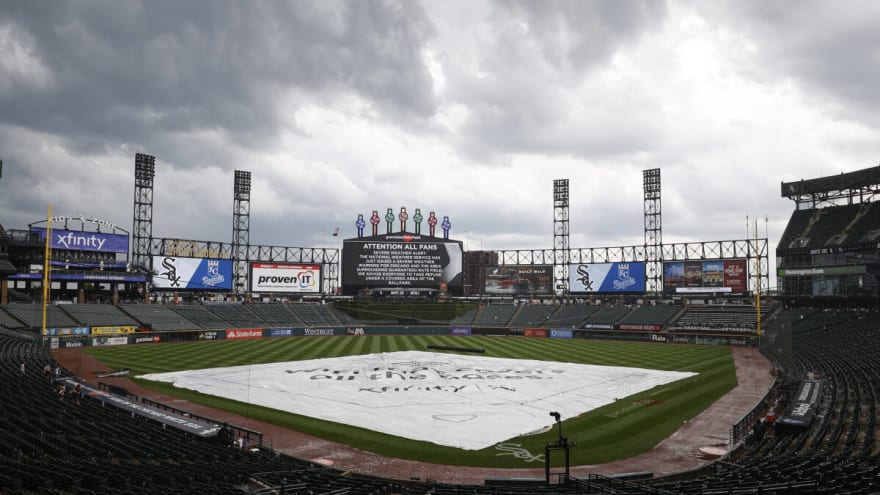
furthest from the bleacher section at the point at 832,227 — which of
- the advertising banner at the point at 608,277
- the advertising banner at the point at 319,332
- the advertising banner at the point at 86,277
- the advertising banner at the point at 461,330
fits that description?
the advertising banner at the point at 86,277

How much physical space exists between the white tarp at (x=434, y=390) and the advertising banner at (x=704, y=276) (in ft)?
142

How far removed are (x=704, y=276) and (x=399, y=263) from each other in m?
48.2

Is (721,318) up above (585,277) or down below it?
below

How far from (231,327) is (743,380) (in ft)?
212

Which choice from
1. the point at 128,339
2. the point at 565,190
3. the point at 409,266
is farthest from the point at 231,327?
the point at 565,190

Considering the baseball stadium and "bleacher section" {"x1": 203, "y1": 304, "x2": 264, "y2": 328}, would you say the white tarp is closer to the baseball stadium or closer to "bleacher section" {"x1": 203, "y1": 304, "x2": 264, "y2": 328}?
the baseball stadium

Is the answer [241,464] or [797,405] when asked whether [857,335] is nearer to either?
[797,405]

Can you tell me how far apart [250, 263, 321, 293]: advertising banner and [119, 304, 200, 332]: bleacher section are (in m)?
17.4

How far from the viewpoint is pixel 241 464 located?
18594mm

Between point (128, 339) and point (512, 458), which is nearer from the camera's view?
point (512, 458)

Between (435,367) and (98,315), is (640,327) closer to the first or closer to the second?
A: (435,367)

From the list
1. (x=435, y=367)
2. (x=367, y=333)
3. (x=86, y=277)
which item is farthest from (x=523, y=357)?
(x=86, y=277)

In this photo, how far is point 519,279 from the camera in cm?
9888

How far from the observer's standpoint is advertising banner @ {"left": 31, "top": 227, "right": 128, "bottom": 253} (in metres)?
76.2
